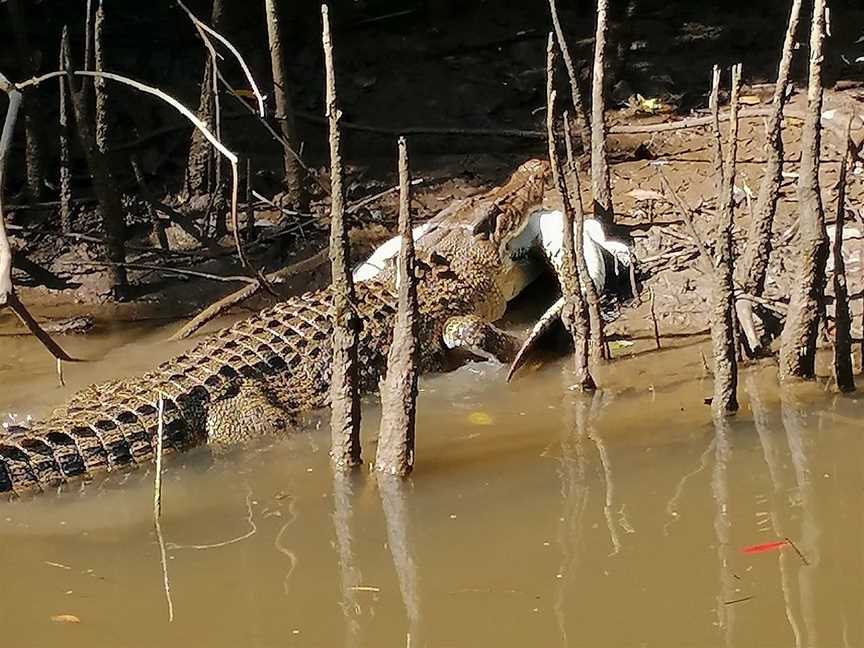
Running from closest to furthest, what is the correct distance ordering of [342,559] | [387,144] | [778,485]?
[342,559]
[778,485]
[387,144]

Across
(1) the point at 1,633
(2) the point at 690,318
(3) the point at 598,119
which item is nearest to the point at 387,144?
(3) the point at 598,119

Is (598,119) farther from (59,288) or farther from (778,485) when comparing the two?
(59,288)

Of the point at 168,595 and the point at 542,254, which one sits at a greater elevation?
the point at 542,254

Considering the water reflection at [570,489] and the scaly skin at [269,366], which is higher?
the scaly skin at [269,366]

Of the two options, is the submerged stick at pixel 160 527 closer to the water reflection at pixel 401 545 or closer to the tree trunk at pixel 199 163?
the water reflection at pixel 401 545

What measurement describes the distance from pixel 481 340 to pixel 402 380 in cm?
155

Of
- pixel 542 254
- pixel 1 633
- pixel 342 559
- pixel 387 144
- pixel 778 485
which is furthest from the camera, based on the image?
pixel 387 144

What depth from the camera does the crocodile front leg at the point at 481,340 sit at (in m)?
5.46

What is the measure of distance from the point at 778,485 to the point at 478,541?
3.31 ft

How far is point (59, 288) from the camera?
623cm

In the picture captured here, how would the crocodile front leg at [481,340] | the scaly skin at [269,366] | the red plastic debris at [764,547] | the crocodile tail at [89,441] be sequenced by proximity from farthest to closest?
1. the crocodile front leg at [481,340]
2. the scaly skin at [269,366]
3. the crocodile tail at [89,441]
4. the red plastic debris at [764,547]

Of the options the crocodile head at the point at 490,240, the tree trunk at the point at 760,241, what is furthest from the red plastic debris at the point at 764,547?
the crocodile head at the point at 490,240

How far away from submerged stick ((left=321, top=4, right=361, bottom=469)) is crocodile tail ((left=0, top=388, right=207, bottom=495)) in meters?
0.82

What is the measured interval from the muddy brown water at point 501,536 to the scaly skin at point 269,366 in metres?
0.15
